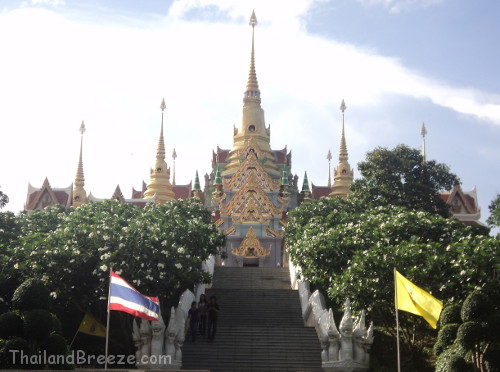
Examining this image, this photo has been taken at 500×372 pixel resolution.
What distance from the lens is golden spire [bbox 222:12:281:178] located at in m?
62.5

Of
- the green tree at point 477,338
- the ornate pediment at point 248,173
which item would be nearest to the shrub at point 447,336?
the green tree at point 477,338

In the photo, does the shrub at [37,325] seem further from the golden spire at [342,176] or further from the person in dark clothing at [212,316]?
the golden spire at [342,176]

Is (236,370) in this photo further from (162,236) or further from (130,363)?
(162,236)

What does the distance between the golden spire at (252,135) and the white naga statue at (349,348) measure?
120 feet

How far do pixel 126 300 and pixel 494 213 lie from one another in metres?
29.5

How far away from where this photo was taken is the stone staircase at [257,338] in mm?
26200

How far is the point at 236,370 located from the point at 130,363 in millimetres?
3753

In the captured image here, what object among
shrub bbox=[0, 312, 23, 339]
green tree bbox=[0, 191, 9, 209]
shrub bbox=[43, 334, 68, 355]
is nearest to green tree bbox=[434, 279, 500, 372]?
shrub bbox=[43, 334, 68, 355]

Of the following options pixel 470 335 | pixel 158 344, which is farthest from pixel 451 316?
pixel 158 344

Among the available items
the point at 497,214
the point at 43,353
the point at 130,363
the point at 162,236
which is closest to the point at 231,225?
the point at 497,214

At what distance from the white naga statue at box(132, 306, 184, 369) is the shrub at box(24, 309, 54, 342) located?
5792 millimetres

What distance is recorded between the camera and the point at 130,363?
26406mm

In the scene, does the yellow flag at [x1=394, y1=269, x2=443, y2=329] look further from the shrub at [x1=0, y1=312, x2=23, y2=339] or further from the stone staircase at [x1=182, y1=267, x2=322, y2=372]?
the shrub at [x1=0, y1=312, x2=23, y2=339]

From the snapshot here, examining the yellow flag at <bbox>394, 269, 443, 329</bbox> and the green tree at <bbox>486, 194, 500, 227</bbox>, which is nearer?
the yellow flag at <bbox>394, 269, 443, 329</bbox>
